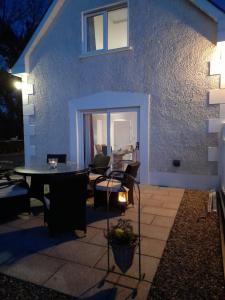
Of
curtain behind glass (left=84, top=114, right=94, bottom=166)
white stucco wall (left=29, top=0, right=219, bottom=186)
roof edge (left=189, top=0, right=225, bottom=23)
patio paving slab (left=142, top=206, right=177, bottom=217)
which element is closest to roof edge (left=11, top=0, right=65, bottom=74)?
white stucco wall (left=29, top=0, right=219, bottom=186)

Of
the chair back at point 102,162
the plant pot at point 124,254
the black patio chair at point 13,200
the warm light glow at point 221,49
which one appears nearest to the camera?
the plant pot at point 124,254

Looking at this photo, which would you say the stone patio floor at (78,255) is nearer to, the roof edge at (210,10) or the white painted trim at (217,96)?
the white painted trim at (217,96)

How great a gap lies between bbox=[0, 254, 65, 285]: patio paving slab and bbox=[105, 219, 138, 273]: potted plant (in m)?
0.78

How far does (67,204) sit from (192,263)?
167cm

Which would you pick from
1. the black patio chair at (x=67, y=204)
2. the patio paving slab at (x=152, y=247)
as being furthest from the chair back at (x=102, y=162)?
the patio paving slab at (x=152, y=247)

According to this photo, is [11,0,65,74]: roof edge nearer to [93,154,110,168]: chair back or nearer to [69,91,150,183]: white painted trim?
[69,91,150,183]: white painted trim

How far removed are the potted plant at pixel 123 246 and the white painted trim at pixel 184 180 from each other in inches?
155

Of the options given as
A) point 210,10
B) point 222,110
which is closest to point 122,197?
point 222,110

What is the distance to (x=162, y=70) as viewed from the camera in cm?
571

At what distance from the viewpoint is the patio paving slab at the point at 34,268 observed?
2.25 m

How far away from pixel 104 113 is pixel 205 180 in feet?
10.9

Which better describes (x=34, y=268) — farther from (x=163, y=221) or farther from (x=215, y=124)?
(x=215, y=124)

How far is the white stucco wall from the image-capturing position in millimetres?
5348

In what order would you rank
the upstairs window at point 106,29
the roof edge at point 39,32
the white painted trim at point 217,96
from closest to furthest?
the white painted trim at point 217,96, the upstairs window at point 106,29, the roof edge at point 39,32
